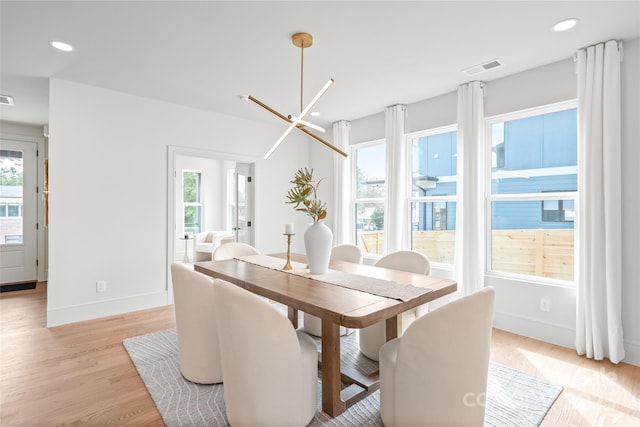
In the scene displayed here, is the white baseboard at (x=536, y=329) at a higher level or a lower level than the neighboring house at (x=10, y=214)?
lower

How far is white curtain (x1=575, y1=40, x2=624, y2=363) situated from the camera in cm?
259

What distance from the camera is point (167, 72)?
10.5 ft

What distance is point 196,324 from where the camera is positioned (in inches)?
83.5

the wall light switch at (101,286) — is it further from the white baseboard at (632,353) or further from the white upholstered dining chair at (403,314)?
the white baseboard at (632,353)

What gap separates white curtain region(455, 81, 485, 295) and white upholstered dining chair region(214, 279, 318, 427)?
8.04ft

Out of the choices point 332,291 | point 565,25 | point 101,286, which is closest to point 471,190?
point 565,25

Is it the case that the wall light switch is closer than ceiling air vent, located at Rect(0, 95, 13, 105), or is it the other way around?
the wall light switch

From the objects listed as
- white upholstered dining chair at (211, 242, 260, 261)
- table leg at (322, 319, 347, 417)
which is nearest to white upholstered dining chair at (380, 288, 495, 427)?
table leg at (322, 319, 347, 417)

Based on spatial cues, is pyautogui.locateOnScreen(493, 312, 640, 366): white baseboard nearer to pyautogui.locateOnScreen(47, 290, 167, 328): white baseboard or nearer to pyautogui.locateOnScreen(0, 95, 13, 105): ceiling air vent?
pyautogui.locateOnScreen(47, 290, 167, 328): white baseboard

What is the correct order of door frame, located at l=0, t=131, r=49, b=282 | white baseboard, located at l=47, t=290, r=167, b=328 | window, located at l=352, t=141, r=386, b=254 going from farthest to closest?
door frame, located at l=0, t=131, r=49, b=282 < window, located at l=352, t=141, r=386, b=254 < white baseboard, located at l=47, t=290, r=167, b=328

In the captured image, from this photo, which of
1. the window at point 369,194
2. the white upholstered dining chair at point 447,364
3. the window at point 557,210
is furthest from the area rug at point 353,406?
the window at point 369,194

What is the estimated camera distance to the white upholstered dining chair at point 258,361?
152 cm

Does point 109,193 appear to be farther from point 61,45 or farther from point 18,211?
point 18,211

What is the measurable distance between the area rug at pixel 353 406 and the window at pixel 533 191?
126 centimetres
